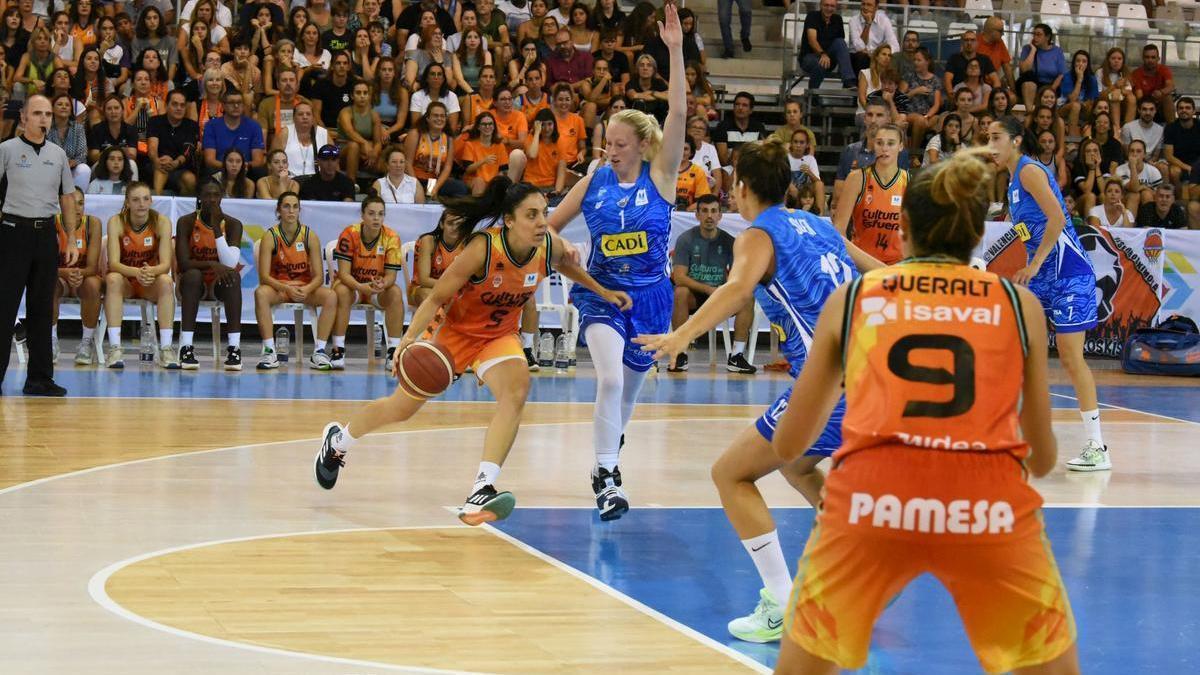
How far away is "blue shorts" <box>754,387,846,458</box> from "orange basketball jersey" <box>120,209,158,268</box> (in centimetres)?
934

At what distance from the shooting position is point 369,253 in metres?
13.8

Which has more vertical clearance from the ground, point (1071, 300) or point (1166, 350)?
point (1071, 300)

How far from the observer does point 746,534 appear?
16.7ft

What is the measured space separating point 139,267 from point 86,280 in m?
0.45

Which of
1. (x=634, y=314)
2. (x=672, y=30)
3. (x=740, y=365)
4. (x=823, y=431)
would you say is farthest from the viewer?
(x=740, y=365)

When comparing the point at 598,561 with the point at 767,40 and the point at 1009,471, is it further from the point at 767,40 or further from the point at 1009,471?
the point at 767,40

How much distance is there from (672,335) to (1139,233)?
1252 cm

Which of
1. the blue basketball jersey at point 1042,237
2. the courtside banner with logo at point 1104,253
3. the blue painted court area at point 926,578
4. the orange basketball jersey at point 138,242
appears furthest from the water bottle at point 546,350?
the blue painted court area at point 926,578

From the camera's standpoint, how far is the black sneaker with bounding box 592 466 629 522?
7039mm

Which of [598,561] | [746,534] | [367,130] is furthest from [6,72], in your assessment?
→ [746,534]

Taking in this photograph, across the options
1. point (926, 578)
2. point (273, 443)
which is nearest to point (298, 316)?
point (273, 443)

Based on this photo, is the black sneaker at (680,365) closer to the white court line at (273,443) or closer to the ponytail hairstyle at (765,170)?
the white court line at (273,443)

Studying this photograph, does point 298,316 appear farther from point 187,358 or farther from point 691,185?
point 691,185

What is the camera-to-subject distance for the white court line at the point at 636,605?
487 cm
